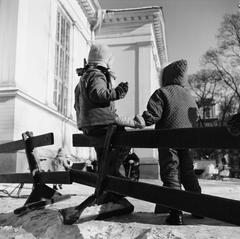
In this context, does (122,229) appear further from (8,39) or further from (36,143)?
(8,39)

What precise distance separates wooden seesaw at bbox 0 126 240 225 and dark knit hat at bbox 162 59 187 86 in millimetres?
983

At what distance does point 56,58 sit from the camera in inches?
549

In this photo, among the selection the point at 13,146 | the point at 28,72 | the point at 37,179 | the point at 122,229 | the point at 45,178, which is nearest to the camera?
the point at 122,229

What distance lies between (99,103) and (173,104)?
763mm

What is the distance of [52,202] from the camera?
4656 millimetres

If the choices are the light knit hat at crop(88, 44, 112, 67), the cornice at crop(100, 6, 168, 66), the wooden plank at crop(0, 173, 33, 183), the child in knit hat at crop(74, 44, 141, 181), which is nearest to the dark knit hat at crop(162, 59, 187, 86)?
the child in knit hat at crop(74, 44, 141, 181)

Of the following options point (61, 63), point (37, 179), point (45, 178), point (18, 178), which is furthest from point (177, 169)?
point (61, 63)

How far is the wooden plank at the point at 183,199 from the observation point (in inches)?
91.3

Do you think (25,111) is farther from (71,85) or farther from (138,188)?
(138,188)

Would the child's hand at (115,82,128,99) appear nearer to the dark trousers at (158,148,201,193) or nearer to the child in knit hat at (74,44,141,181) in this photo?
the child in knit hat at (74,44,141,181)

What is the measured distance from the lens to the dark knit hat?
3.95 metres

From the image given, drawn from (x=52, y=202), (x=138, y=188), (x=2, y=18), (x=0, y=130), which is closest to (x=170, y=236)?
(x=138, y=188)

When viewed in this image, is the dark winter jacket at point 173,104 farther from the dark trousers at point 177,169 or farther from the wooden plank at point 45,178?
the wooden plank at point 45,178

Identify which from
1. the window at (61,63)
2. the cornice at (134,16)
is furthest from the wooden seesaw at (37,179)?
the cornice at (134,16)
